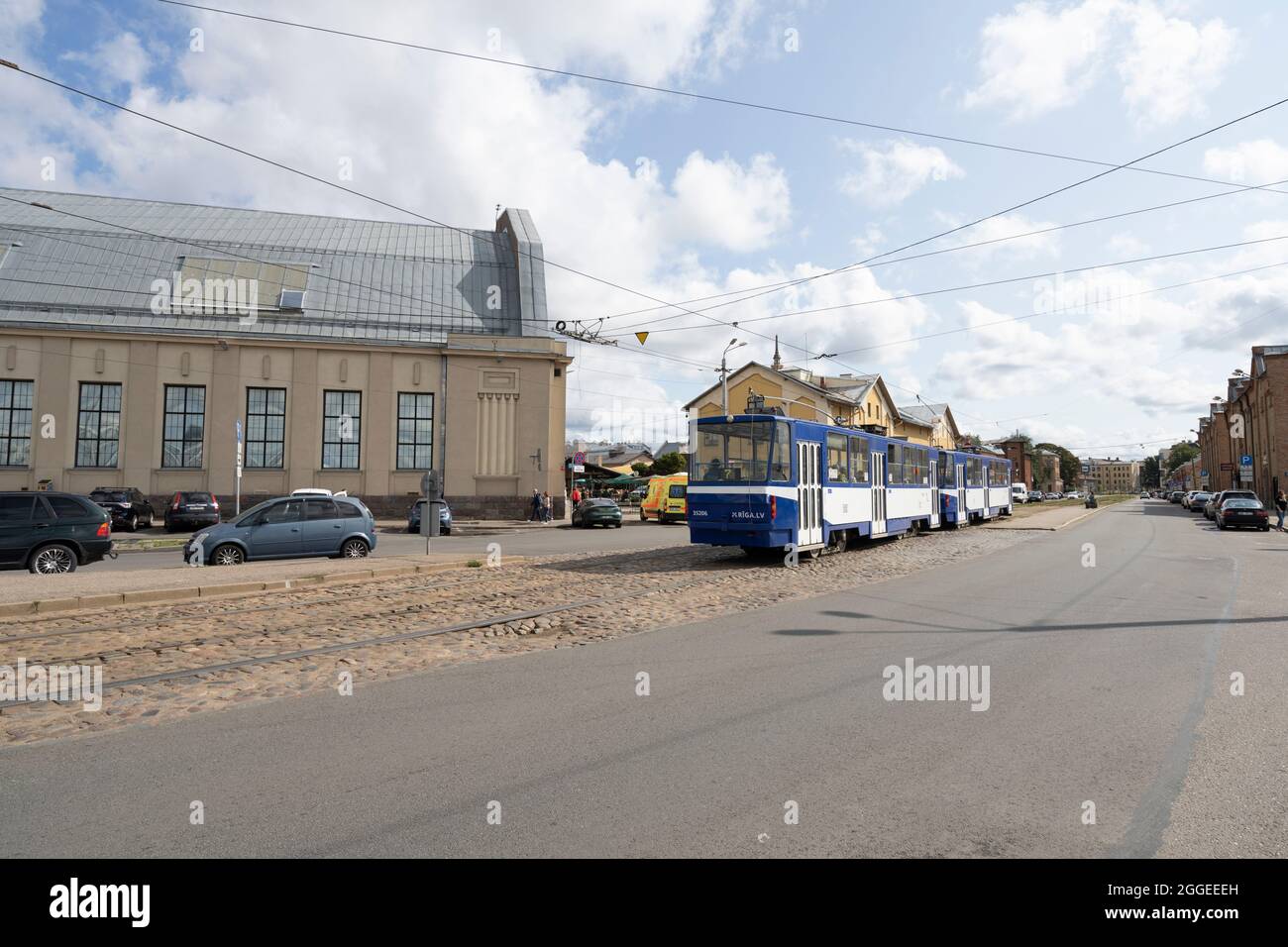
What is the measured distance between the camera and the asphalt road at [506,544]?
17938 millimetres

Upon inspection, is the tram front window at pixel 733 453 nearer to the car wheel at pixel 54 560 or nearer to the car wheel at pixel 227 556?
the car wheel at pixel 227 556

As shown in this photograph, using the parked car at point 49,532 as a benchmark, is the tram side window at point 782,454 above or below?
above

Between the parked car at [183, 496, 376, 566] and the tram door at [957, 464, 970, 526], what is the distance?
24.1 meters

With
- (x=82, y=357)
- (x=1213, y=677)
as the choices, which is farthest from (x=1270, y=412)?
(x=82, y=357)

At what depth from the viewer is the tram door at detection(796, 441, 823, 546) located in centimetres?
1692

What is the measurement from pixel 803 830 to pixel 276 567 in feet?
44.5

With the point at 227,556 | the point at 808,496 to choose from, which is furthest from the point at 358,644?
the point at 808,496

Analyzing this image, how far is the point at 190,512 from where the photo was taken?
1168 inches

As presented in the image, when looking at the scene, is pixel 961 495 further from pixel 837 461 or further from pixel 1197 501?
pixel 1197 501

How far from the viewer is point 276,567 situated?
48.0ft

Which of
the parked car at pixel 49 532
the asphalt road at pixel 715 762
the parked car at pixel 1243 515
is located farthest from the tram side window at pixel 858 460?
the parked car at pixel 1243 515

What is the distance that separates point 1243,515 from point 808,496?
25443 millimetres
